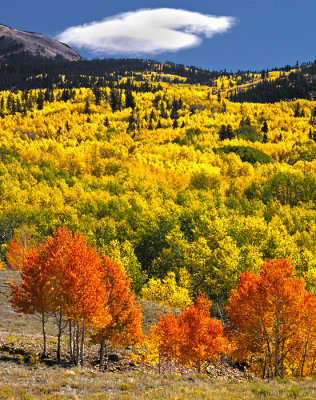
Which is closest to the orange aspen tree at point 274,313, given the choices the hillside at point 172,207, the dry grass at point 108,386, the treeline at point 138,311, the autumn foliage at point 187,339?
the treeline at point 138,311

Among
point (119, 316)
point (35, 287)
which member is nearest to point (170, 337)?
point (119, 316)

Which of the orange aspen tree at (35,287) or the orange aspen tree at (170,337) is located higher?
the orange aspen tree at (35,287)

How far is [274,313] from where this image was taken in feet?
95.9

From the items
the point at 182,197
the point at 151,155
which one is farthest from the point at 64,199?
the point at 151,155

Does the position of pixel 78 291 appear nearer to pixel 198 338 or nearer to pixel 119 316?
pixel 119 316

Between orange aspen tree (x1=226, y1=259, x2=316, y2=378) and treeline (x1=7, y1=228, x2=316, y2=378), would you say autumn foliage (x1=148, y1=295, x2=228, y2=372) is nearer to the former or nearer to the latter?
treeline (x1=7, y1=228, x2=316, y2=378)

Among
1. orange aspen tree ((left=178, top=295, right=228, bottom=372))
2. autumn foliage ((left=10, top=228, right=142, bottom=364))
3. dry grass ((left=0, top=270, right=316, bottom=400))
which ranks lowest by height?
orange aspen tree ((left=178, top=295, right=228, bottom=372))

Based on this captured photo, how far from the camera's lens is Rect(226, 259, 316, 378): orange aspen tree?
28594mm

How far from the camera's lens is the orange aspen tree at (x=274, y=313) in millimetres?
28594

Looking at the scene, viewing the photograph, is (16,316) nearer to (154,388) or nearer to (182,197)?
(154,388)

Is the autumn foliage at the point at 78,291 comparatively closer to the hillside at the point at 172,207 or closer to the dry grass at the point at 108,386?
the dry grass at the point at 108,386

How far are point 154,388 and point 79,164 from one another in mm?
147279

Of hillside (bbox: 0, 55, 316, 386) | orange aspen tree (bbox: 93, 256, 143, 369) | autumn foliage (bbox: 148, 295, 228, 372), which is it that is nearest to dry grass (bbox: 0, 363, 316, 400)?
hillside (bbox: 0, 55, 316, 386)

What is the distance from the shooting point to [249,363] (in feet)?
126
